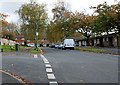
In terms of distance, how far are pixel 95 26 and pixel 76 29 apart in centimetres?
1002

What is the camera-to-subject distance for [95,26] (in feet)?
227

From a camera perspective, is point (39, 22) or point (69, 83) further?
point (39, 22)

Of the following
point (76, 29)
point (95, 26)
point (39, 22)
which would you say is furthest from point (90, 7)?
point (39, 22)

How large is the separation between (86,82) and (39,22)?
155 feet

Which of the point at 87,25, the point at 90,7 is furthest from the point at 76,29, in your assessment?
the point at 90,7

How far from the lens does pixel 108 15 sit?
207 feet

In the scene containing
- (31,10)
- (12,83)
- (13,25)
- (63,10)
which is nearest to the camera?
(12,83)

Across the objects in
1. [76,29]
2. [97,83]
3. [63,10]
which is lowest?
[97,83]

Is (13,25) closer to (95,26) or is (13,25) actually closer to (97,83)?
(95,26)

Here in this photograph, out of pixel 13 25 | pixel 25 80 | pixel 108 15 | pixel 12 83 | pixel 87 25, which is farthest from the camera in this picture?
pixel 13 25

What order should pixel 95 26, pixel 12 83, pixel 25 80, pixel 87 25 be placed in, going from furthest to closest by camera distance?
pixel 87 25 < pixel 95 26 < pixel 25 80 < pixel 12 83

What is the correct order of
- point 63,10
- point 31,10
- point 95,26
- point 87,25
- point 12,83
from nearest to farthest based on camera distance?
1. point 12,83
2. point 31,10
3. point 95,26
4. point 87,25
5. point 63,10

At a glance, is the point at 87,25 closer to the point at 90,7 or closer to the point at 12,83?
the point at 90,7

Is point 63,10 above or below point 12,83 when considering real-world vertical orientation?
above
